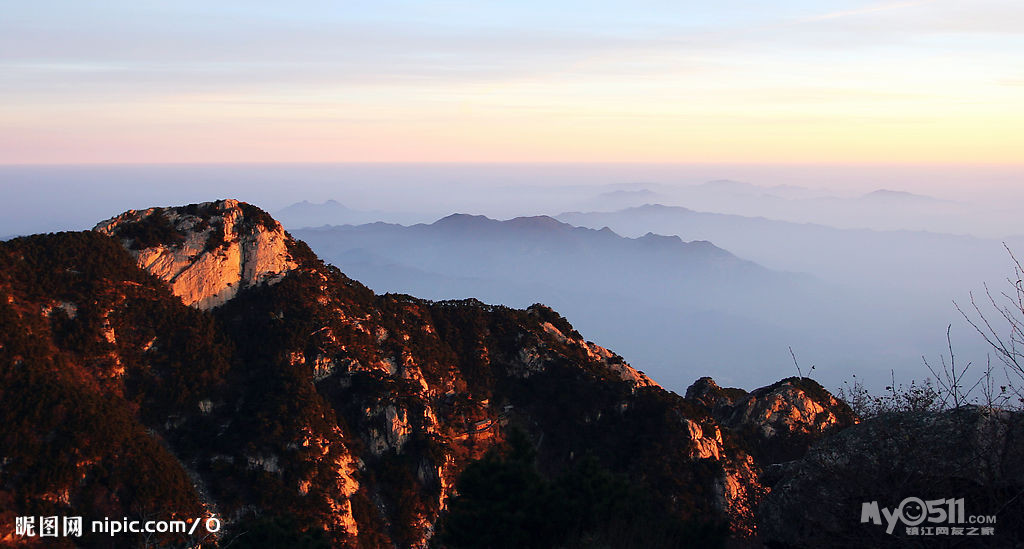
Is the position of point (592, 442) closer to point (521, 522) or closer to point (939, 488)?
point (521, 522)

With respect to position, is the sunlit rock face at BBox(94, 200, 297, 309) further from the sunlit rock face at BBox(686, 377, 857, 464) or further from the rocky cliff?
the sunlit rock face at BBox(686, 377, 857, 464)

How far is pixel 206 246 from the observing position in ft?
181

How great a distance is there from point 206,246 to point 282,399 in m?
17.1

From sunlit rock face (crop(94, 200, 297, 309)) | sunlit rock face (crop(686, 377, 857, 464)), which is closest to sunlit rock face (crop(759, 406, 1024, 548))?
sunlit rock face (crop(686, 377, 857, 464))

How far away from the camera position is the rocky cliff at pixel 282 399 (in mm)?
37844

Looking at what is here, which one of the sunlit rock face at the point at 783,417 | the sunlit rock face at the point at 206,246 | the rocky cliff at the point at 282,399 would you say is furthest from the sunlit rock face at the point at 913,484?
the sunlit rock face at the point at 206,246

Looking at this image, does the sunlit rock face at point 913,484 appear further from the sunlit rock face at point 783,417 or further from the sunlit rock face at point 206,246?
the sunlit rock face at point 206,246

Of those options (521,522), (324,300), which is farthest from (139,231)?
(521,522)

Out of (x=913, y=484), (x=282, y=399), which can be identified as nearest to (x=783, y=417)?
(x=282, y=399)

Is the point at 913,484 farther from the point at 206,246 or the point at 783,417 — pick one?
the point at 206,246

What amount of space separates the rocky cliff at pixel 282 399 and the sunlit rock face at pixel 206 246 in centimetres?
16

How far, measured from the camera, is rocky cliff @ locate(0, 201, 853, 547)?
124 ft

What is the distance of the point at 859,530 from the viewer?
15.0m

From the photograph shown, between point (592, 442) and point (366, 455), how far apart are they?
17.8 meters
